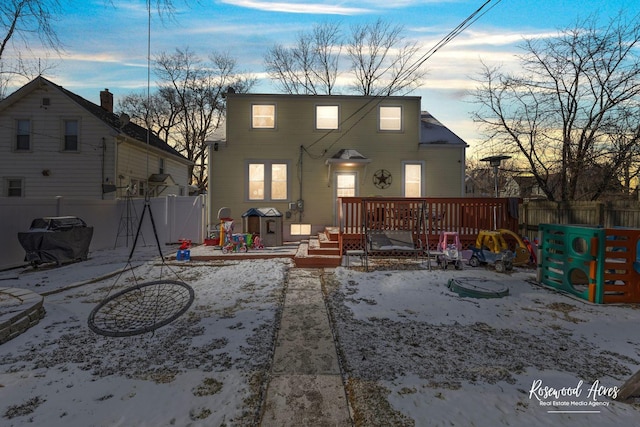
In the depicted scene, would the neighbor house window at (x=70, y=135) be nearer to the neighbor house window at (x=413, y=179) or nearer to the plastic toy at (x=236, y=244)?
the plastic toy at (x=236, y=244)

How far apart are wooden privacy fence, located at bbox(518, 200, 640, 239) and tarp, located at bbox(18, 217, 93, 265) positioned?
13.2 meters

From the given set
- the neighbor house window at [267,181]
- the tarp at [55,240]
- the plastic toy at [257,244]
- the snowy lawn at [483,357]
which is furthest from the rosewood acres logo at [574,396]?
the tarp at [55,240]

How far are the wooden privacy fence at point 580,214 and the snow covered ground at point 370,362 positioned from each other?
3723 mm

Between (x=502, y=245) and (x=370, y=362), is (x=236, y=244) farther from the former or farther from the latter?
(x=502, y=245)

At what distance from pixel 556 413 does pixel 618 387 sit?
0.85 m

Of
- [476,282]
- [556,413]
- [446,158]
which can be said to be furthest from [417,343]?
[446,158]

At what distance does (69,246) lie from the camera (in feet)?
27.8

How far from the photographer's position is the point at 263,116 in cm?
1198

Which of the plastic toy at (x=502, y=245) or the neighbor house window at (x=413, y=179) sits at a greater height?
the neighbor house window at (x=413, y=179)

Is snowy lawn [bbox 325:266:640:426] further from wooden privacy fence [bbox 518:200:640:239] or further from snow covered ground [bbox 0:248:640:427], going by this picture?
wooden privacy fence [bbox 518:200:640:239]

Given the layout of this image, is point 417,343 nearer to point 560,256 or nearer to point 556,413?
point 556,413

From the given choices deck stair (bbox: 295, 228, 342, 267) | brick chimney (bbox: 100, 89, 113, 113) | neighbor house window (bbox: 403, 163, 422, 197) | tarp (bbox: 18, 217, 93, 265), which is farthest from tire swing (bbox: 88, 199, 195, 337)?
brick chimney (bbox: 100, 89, 113, 113)

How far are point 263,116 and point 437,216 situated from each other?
24.7ft

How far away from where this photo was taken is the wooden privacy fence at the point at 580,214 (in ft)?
24.5
